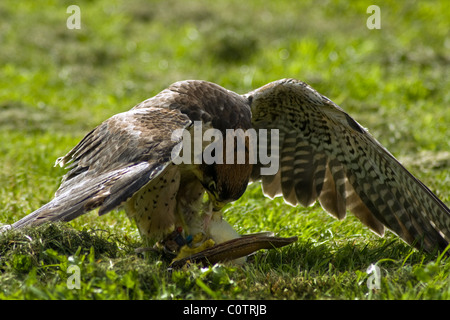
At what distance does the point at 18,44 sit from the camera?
950cm

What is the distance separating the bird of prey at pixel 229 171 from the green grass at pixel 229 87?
0.20m

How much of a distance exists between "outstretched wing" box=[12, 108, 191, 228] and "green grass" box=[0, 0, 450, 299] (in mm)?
240

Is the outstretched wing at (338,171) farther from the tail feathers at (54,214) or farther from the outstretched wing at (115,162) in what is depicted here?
the tail feathers at (54,214)

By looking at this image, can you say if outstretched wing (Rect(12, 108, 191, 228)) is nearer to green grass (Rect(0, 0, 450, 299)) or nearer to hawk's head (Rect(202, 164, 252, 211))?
green grass (Rect(0, 0, 450, 299))

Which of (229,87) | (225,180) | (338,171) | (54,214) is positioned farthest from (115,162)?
(229,87)

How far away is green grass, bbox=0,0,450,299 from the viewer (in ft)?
11.2

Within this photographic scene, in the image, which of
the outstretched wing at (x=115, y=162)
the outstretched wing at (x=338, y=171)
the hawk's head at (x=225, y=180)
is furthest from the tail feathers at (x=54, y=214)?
the outstretched wing at (x=338, y=171)

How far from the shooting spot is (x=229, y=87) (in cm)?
812

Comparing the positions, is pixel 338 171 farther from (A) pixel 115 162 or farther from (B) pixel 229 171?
(A) pixel 115 162

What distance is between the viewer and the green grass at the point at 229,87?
11.2 feet

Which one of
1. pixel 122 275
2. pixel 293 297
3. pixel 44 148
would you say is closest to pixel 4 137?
pixel 44 148

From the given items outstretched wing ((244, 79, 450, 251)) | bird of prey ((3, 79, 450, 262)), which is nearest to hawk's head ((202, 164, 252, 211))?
bird of prey ((3, 79, 450, 262))

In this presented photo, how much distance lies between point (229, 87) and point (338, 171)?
136 inches
